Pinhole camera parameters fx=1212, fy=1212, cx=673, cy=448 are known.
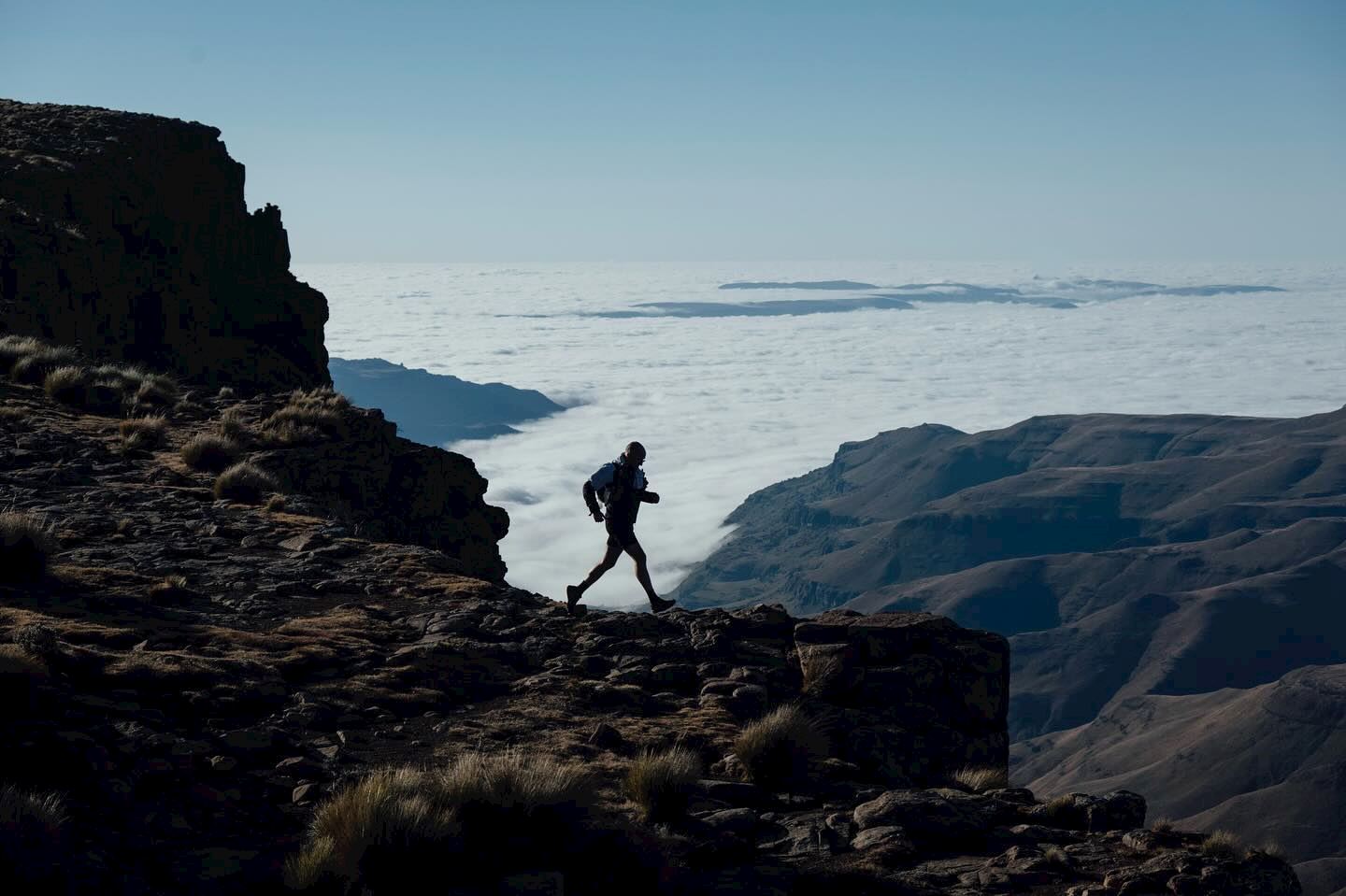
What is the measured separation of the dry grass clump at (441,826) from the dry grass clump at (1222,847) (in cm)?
512

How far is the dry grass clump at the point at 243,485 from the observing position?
20.0m

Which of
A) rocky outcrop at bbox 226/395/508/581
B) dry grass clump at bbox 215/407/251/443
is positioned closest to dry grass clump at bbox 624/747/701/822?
rocky outcrop at bbox 226/395/508/581

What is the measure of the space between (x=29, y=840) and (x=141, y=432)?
636 inches

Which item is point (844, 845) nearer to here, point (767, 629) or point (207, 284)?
point (767, 629)

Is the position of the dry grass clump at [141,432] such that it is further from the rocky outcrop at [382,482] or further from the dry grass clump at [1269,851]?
the dry grass clump at [1269,851]

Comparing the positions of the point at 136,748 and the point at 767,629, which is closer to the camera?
the point at 136,748

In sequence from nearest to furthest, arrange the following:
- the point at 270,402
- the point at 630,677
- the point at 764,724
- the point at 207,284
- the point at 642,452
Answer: the point at 764,724 → the point at 630,677 → the point at 642,452 → the point at 270,402 → the point at 207,284

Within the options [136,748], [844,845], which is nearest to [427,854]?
[136,748]

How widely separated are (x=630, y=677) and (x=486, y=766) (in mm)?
4604

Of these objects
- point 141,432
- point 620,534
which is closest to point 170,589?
point 620,534

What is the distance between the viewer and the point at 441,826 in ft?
27.3

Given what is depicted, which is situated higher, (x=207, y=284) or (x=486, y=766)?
(x=207, y=284)

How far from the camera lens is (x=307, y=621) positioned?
14.1 meters

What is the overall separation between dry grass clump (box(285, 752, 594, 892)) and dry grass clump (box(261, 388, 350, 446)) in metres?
15.1
